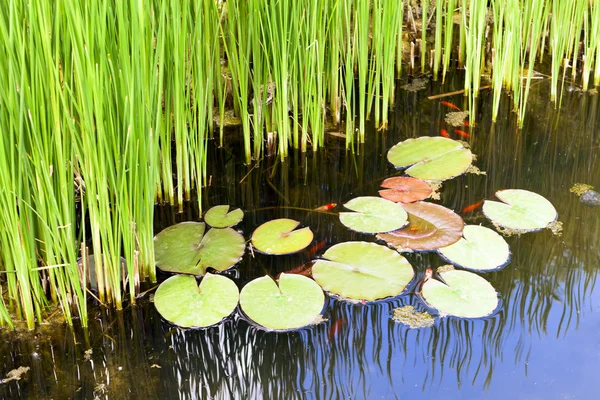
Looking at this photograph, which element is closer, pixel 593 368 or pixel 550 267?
pixel 593 368

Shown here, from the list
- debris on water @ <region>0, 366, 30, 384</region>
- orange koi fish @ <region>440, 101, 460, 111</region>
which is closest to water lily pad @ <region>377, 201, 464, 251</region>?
orange koi fish @ <region>440, 101, 460, 111</region>

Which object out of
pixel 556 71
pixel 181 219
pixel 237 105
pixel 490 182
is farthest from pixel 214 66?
pixel 556 71

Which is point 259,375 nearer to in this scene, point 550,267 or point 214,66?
point 550,267

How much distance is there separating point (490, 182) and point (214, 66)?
1233 mm

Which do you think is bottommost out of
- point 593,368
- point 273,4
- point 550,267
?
point 593,368

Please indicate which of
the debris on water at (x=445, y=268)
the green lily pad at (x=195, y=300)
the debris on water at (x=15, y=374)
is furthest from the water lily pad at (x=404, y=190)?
the debris on water at (x=15, y=374)

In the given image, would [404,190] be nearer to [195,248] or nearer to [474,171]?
[474,171]

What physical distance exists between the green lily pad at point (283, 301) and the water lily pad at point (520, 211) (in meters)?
0.79

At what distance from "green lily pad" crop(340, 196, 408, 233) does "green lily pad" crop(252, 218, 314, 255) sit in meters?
0.17

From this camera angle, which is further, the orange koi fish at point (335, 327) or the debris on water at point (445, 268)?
the debris on water at point (445, 268)

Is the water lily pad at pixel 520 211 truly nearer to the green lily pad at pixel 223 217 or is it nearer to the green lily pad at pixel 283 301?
the green lily pad at pixel 283 301

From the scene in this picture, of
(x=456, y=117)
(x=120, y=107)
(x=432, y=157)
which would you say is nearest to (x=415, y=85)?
(x=456, y=117)

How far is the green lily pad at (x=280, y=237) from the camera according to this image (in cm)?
225

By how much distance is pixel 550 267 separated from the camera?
2191mm
